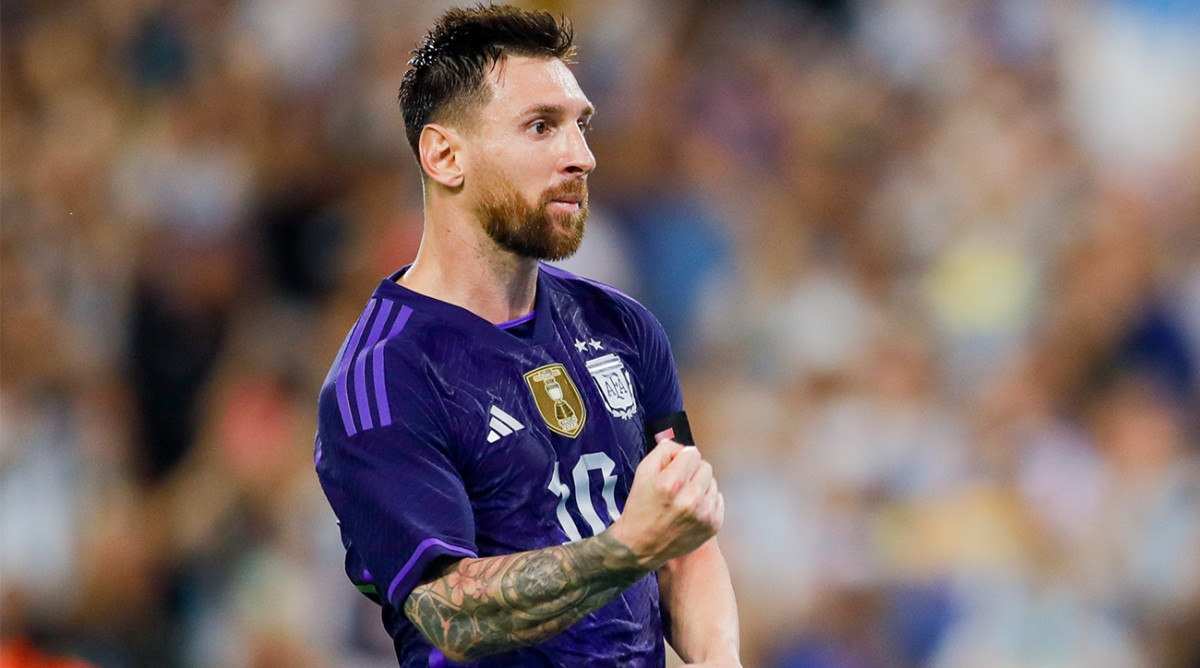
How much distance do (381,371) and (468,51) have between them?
0.73m

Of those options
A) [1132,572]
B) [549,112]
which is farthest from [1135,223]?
[549,112]

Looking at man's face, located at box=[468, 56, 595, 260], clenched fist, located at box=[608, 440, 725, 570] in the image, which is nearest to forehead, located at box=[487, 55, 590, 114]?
man's face, located at box=[468, 56, 595, 260]

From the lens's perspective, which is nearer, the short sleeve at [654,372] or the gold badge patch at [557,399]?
the gold badge patch at [557,399]

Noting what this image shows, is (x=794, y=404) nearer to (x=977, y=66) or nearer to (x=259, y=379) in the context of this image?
(x=977, y=66)

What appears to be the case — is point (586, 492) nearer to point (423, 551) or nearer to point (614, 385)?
point (614, 385)

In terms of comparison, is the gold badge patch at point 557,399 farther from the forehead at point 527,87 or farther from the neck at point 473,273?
the forehead at point 527,87

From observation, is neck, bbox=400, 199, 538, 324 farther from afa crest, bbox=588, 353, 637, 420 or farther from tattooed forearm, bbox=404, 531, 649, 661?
tattooed forearm, bbox=404, 531, 649, 661

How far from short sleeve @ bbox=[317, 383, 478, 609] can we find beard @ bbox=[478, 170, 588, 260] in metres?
0.43

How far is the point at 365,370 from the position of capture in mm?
2779

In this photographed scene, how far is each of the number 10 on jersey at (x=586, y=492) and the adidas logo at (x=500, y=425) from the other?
0.38ft

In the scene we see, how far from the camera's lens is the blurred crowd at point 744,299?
6125 mm

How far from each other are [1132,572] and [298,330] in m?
3.90

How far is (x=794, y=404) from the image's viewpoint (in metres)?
6.52

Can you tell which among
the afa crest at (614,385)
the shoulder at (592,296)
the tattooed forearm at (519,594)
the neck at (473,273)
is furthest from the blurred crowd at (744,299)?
the tattooed forearm at (519,594)
